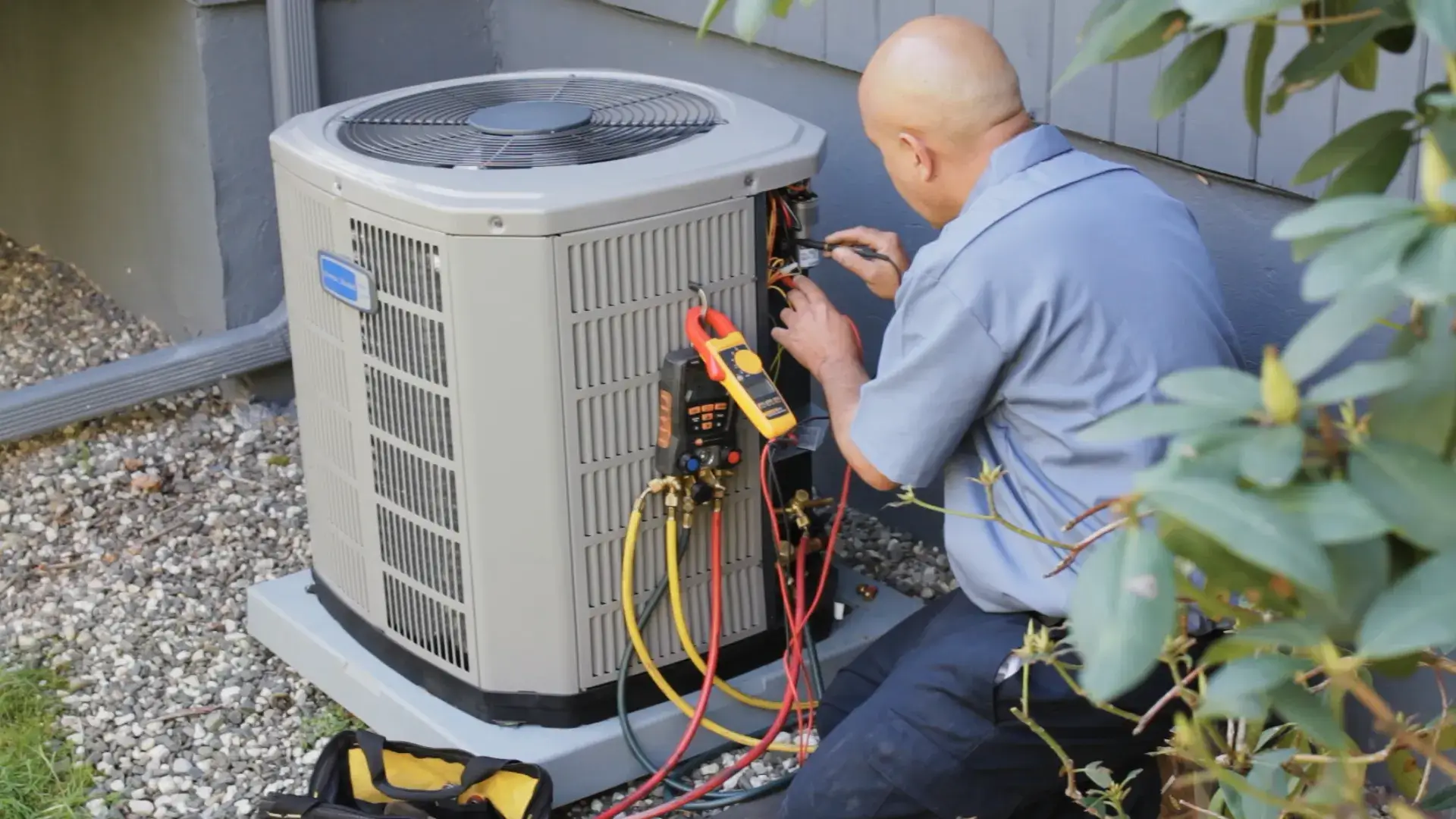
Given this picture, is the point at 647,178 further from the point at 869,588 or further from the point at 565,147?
the point at 869,588

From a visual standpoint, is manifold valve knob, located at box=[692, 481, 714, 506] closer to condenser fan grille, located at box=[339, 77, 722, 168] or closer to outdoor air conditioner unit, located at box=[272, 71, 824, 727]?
outdoor air conditioner unit, located at box=[272, 71, 824, 727]

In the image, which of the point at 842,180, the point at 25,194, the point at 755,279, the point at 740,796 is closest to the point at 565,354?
the point at 755,279

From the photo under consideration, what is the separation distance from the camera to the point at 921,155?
2.02 meters

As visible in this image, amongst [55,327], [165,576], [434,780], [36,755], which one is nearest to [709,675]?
[434,780]

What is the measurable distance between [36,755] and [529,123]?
4.21ft

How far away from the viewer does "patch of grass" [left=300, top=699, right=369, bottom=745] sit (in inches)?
102

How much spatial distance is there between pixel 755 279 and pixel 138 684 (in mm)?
1321

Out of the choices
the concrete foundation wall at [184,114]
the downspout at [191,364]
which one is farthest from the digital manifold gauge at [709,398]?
the concrete foundation wall at [184,114]

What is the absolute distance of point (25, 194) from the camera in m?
4.62

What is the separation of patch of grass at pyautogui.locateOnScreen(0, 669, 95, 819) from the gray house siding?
5.64 ft

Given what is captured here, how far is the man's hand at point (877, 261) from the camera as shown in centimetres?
230

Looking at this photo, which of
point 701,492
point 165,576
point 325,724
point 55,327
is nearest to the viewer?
point 701,492

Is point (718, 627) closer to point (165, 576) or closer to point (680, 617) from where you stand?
point (680, 617)

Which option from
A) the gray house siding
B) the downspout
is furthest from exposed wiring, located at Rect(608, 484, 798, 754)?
the downspout
